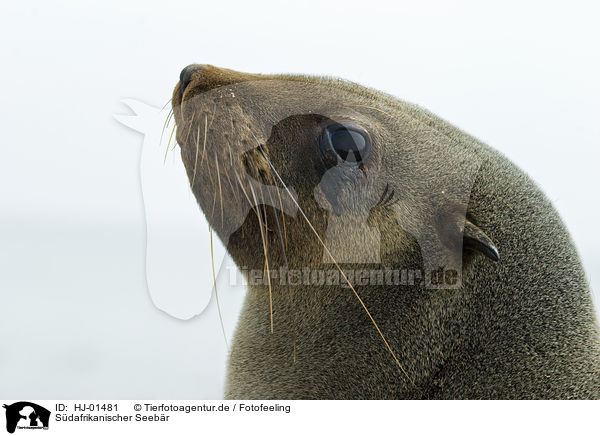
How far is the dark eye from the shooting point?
270 centimetres

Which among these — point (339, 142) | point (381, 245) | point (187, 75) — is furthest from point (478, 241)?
point (187, 75)

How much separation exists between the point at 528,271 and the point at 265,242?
43.1 inches

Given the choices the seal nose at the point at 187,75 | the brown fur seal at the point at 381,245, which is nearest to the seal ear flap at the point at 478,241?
the brown fur seal at the point at 381,245

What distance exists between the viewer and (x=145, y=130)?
10.1 ft
